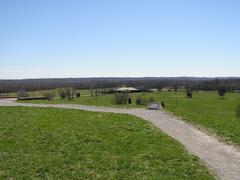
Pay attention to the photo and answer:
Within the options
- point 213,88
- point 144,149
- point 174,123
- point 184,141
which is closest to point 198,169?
point 144,149

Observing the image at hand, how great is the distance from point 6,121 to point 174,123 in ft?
24.7

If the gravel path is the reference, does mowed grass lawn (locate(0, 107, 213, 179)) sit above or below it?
above

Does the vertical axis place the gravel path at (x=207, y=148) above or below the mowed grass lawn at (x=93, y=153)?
below

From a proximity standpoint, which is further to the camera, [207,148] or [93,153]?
[207,148]

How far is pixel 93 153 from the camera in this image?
8641 millimetres

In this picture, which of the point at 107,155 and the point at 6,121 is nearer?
the point at 107,155

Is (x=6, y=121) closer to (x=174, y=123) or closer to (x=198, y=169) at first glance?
(x=174, y=123)

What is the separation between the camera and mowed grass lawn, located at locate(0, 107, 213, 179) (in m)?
7.02

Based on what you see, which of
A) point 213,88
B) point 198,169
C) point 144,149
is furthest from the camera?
point 213,88

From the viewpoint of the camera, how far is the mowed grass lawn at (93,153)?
7.02m

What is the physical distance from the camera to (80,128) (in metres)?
12.5

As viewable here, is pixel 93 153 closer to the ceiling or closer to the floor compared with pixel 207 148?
closer to the ceiling

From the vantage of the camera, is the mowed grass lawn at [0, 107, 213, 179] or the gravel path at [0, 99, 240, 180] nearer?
the mowed grass lawn at [0, 107, 213, 179]

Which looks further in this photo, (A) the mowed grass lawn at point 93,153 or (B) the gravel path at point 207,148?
(B) the gravel path at point 207,148
